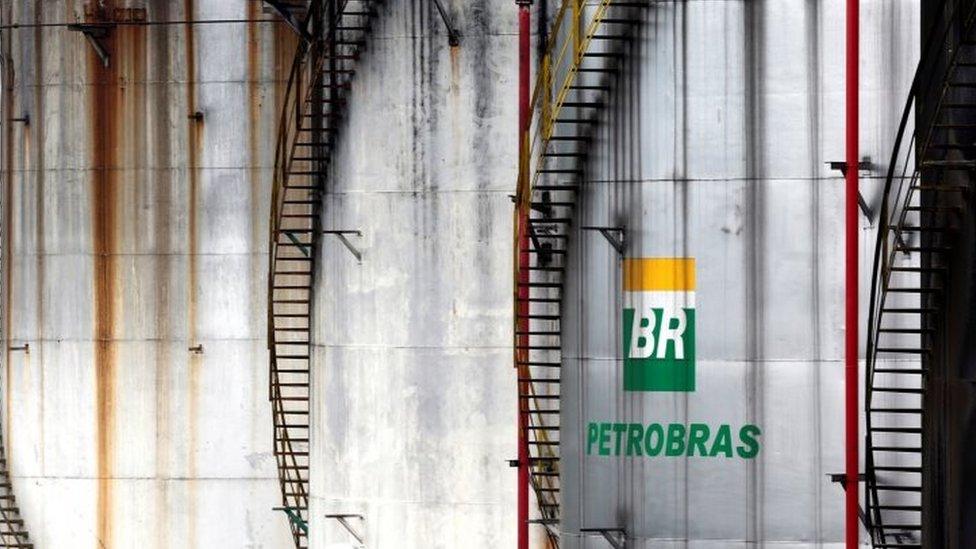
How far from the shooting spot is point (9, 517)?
27516mm

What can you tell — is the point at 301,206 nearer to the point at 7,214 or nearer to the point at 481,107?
the point at 481,107

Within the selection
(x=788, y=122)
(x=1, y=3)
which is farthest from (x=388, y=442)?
(x=1, y=3)

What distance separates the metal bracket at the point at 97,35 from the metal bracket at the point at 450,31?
6498 mm

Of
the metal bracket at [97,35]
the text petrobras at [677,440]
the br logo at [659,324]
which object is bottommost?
the text petrobras at [677,440]

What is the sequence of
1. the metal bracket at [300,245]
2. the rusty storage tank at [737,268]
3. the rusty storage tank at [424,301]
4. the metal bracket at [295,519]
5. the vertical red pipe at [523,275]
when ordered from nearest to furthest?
1. the rusty storage tank at [737,268]
2. the vertical red pipe at [523,275]
3. the rusty storage tank at [424,301]
4. the metal bracket at [300,245]
5. the metal bracket at [295,519]

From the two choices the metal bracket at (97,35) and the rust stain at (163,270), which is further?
the metal bracket at (97,35)

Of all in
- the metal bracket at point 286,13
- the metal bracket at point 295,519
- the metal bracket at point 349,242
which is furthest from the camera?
the metal bracket at point 286,13

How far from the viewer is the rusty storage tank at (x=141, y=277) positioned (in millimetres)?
27281

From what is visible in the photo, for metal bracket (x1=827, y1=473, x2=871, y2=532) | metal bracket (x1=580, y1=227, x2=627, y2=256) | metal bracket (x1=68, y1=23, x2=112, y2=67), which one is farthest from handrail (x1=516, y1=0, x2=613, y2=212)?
metal bracket (x1=68, y1=23, x2=112, y2=67)

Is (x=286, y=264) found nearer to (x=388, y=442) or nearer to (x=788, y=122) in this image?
(x=388, y=442)

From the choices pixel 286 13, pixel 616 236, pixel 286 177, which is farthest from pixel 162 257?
pixel 616 236

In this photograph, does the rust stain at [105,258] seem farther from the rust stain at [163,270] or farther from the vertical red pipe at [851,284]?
the vertical red pipe at [851,284]

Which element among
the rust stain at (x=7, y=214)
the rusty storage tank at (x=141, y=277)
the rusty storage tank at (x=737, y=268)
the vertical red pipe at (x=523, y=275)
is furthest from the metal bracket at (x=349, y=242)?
the rust stain at (x=7, y=214)

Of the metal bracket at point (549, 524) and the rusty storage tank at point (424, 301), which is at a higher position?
the rusty storage tank at point (424, 301)
